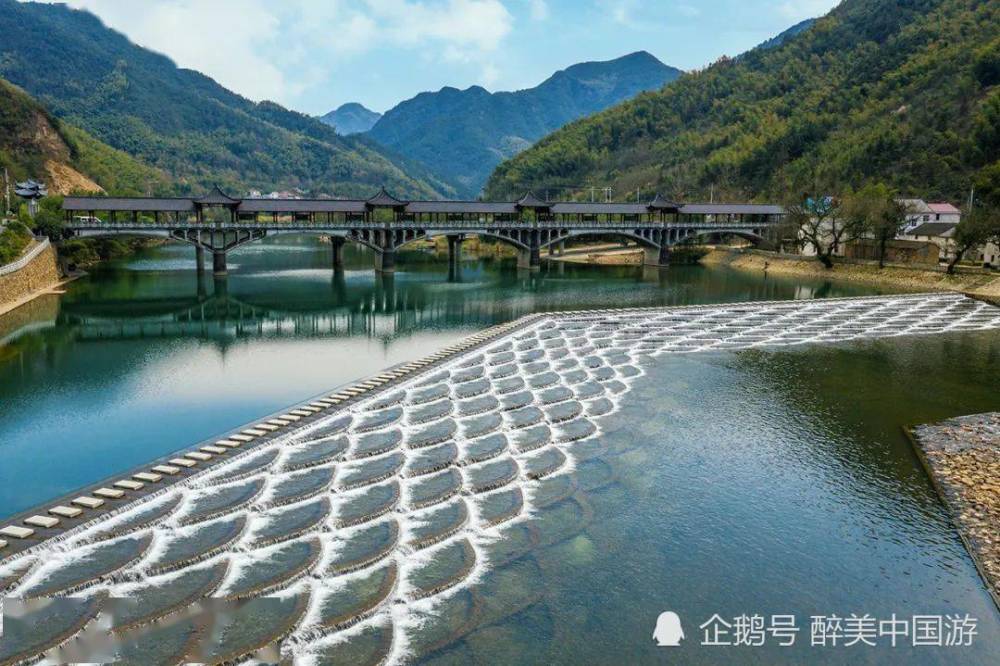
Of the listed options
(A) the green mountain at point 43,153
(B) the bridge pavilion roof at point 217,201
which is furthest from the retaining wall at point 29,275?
(A) the green mountain at point 43,153

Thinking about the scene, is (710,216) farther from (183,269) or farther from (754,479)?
(754,479)

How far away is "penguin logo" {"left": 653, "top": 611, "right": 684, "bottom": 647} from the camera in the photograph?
41.4 ft

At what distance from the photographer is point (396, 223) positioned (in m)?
70.2

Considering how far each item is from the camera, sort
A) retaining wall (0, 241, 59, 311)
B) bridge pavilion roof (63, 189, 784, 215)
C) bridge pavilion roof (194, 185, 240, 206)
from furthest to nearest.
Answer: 1. bridge pavilion roof (194, 185, 240, 206)
2. bridge pavilion roof (63, 189, 784, 215)
3. retaining wall (0, 241, 59, 311)

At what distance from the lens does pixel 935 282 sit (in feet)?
195

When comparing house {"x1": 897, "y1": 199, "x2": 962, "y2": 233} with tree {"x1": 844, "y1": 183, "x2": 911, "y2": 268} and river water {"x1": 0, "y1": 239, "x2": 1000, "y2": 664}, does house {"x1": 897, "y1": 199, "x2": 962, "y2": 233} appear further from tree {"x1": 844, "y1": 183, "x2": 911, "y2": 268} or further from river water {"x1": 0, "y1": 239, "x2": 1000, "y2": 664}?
river water {"x1": 0, "y1": 239, "x2": 1000, "y2": 664}

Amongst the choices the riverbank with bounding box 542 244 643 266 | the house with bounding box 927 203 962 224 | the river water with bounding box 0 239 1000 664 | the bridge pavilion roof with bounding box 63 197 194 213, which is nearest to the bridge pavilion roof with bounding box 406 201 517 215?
the riverbank with bounding box 542 244 643 266

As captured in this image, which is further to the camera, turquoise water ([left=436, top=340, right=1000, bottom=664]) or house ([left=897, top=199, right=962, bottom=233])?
house ([left=897, top=199, right=962, bottom=233])

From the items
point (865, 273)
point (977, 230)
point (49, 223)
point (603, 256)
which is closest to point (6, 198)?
point (49, 223)

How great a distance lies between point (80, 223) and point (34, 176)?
1744 inches

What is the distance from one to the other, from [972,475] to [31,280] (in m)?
55.8

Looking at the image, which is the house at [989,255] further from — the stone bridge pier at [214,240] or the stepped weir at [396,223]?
the stone bridge pier at [214,240]

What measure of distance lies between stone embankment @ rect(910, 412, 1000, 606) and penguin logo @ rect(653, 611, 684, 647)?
6.28 m

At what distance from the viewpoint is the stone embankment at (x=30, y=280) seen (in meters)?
44.7
